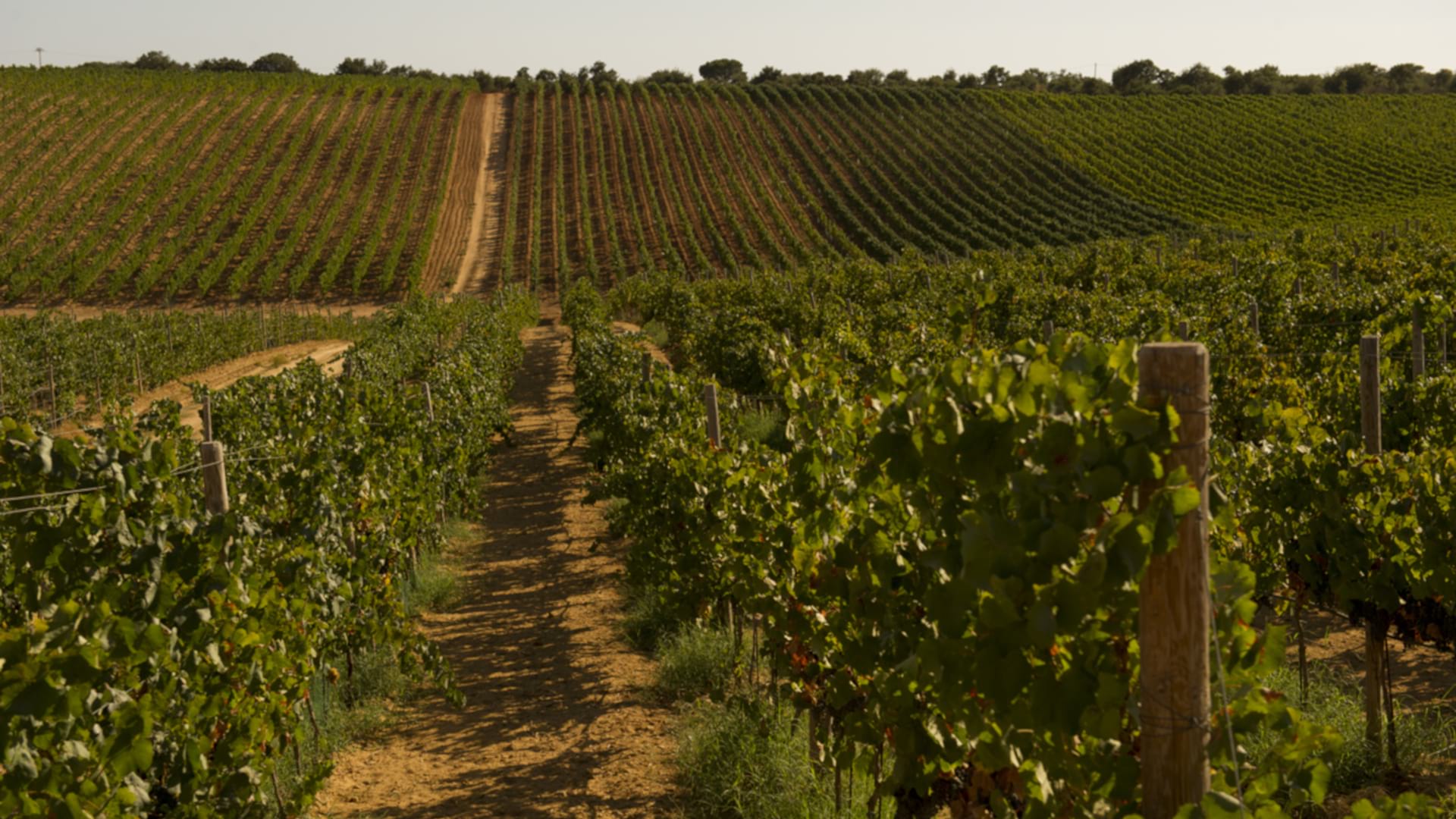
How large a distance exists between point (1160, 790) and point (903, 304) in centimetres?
1409

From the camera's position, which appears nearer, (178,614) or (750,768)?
(178,614)

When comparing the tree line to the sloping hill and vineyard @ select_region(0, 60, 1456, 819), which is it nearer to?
the sloping hill

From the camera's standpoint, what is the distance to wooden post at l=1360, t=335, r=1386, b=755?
4.95 m

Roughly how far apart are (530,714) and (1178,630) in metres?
5.36

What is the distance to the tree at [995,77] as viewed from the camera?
84.0 m

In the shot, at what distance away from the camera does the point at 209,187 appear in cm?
5216

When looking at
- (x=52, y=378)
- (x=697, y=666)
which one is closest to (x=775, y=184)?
(x=52, y=378)

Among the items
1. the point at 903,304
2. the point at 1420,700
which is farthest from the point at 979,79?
the point at 1420,700

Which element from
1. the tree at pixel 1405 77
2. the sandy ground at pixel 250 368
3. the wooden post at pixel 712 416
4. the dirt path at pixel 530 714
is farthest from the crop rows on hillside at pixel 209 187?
the tree at pixel 1405 77

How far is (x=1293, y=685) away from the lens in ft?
18.6

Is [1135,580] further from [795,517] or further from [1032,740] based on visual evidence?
[795,517]

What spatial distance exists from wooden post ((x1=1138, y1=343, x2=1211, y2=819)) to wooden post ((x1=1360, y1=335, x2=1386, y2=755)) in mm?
3526

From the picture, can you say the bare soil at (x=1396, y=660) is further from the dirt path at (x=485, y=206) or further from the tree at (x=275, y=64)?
the tree at (x=275, y=64)

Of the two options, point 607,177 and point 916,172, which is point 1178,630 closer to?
point 916,172
